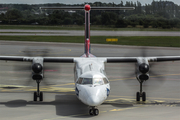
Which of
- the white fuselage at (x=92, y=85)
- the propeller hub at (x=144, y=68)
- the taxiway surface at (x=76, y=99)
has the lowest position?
the taxiway surface at (x=76, y=99)

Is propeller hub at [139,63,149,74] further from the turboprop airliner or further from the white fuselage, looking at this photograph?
the white fuselage

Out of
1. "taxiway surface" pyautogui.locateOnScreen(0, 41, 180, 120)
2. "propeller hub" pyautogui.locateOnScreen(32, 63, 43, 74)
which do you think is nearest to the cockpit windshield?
"taxiway surface" pyautogui.locateOnScreen(0, 41, 180, 120)

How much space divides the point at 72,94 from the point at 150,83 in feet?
22.7

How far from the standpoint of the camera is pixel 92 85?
48.2 feet

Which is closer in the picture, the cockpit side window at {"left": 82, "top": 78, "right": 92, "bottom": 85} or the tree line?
the cockpit side window at {"left": 82, "top": 78, "right": 92, "bottom": 85}

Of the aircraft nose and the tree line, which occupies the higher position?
the tree line

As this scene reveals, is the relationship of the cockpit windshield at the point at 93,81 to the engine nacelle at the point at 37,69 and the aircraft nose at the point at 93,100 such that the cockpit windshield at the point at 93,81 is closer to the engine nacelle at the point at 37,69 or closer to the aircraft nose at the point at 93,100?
the aircraft nose at the point at 93,100

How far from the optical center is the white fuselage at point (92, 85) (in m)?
14.1

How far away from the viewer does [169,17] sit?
117 m

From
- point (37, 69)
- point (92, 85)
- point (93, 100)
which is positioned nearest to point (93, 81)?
point (92, 85)

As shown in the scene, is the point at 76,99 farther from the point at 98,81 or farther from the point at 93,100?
the point at 93,100

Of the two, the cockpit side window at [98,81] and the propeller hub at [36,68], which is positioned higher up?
the propeller hub at [36,68]

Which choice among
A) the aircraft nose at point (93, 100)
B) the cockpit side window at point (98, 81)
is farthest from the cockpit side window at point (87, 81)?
the aircraft nose at point (93, 100)

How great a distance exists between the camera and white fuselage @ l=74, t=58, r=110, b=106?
46.4 feet
